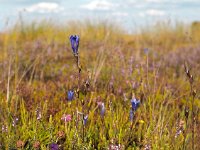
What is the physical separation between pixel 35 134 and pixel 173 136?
1149 millimetres

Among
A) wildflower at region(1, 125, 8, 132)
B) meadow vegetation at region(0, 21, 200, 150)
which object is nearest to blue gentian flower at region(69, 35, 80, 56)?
meadow vegetation at region(0, 21, 200, 150)

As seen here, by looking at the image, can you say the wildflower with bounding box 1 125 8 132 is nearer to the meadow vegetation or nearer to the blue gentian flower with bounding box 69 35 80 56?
the meadow vegetation

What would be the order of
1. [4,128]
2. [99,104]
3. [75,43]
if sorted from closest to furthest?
1. [75,43]
2. [4,128]
3. [99,104]

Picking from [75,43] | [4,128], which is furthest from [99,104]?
[75,43]

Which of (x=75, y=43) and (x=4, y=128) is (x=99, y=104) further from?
(x=75, y=43)

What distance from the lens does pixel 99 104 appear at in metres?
4.35

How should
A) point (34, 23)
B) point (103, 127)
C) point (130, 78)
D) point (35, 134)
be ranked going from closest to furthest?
point (35, 134)
point (103, 127)
point (130, 78)
point (34, 23)

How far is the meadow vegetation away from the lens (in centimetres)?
329

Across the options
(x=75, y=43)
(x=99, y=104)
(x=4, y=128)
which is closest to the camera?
(x=75, y=43)

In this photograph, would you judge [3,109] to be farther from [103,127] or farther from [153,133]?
[153,133]

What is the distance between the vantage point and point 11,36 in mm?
12992

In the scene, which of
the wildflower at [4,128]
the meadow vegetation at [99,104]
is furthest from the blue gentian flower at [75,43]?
the wildflower at [4,128]

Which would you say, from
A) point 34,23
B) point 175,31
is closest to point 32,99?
point 34,23

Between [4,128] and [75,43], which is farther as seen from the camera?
[4,128]
